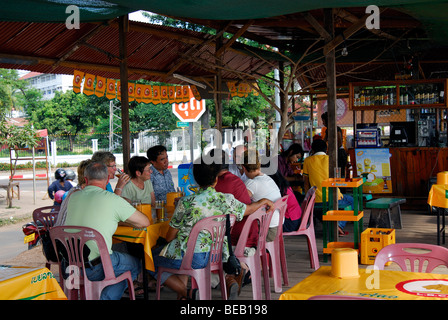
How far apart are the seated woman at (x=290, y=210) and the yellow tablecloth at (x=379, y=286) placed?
106 inches

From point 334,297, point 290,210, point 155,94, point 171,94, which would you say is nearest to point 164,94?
point 171,94

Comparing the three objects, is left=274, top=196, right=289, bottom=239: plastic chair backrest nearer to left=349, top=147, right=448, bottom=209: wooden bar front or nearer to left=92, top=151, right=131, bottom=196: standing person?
left=92, top=151, right=131, bottom=196: standing person

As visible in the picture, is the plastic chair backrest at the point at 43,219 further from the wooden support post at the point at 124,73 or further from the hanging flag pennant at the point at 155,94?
the hanging flag pennant at the point at 155,94

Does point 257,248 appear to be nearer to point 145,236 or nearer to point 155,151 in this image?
point 145,236

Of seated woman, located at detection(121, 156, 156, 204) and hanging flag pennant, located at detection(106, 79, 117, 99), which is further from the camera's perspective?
hanging flag pennant, located at detection(106, 79, 117, 99)

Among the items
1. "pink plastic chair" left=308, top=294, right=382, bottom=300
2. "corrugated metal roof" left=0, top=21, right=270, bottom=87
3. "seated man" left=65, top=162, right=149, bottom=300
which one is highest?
"corrugated metal roof" left=0, top=21, right=270, bottom=87

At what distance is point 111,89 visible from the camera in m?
9.48

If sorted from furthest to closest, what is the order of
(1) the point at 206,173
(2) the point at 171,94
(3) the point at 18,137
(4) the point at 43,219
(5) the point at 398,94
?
(3) the point at 18,137 → (2) the point at 171,94 → (5) the point at 398,94 → (4) the point at 43,219 → (1) the point at 206,173

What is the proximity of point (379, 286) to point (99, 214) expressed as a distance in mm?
1990

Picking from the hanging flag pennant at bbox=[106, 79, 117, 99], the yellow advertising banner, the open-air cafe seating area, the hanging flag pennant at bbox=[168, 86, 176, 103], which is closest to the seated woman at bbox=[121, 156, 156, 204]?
the open-air cafe seating area

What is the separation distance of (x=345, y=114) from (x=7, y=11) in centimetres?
2098

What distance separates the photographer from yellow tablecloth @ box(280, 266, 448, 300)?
187cm

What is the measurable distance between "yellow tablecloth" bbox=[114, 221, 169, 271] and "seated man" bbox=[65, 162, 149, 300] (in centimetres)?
9

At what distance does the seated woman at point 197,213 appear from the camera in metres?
3.48
